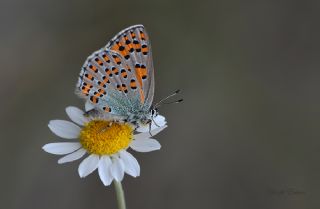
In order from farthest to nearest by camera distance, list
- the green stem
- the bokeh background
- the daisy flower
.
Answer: the bokeh background < the daisy flower < the green stem

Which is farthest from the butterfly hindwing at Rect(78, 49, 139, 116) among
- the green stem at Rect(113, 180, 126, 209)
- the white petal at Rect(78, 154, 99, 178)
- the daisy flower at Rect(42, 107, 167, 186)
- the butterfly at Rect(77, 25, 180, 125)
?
the green stem at Rect(113, 180, 126, 209)

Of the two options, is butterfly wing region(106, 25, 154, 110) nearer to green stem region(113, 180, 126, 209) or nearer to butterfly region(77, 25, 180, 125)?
butterfly region(77, 25, 180, 125)

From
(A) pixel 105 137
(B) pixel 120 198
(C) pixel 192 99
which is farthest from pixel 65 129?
(C) pixel 192 99

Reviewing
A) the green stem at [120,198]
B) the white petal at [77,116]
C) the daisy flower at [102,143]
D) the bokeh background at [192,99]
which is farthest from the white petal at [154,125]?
the bokeh background at [192,99]

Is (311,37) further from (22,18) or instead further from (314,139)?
(22,18)

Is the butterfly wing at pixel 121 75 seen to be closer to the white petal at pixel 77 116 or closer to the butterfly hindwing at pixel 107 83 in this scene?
the butterfly hindwing at pixel 107 83

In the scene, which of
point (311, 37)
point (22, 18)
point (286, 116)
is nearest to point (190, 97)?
point (286, 116)

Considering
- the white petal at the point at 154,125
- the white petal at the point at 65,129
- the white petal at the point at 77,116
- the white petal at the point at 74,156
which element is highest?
the white petal at the point at 77,116
